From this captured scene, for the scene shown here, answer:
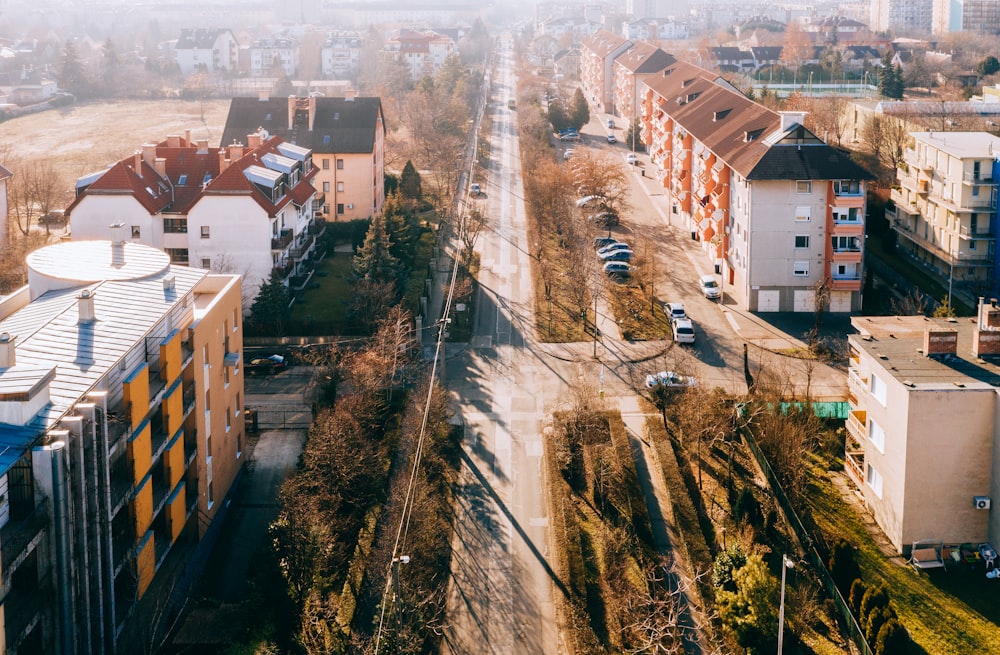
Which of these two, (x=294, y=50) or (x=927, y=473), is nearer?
(x=927, y=473)

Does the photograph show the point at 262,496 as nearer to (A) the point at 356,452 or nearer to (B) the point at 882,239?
(A) the point at 356,452

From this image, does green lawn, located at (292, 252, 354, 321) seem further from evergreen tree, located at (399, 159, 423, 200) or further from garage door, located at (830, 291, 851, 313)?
garage door, located at (830, 291, 851, 313)

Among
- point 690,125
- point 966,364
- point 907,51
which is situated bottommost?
point 966,364

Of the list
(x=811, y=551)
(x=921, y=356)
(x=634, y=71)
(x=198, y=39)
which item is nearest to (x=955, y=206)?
(x=921, y=356)

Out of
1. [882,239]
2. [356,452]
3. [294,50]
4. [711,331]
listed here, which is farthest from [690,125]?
[294,50]

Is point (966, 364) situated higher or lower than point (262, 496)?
higher

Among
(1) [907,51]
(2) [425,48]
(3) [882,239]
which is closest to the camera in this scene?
(3) [882,239]

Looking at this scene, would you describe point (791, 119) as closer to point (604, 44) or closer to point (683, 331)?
point (683, 331)
